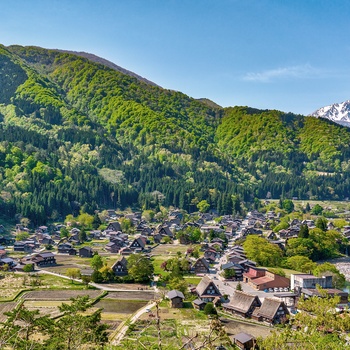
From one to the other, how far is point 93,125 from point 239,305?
16956 cm

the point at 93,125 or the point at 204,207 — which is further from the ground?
the point at 93,125

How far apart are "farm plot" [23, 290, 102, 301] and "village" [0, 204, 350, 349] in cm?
284

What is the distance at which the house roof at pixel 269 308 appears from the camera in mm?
37844

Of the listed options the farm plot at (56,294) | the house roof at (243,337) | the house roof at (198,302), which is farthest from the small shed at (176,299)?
the house roof at (243,337)

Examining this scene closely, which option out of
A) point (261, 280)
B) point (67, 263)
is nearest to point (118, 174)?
point (67, 263)

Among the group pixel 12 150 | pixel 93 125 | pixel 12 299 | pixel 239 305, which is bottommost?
pixel 12 299

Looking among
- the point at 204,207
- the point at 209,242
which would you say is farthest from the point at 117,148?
the point at 209,242

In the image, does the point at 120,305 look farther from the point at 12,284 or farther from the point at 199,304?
the point at 12,284

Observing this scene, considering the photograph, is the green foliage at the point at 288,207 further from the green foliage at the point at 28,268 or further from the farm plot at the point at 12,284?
the farm plot at the point at 12,284

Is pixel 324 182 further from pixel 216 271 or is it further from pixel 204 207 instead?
pixel 216 271

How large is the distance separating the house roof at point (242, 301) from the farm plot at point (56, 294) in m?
15.1

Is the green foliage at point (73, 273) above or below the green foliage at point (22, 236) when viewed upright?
above

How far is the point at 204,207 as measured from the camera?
393 ft

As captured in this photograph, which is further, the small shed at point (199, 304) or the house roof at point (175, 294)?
the house roof at point (175, 294)
